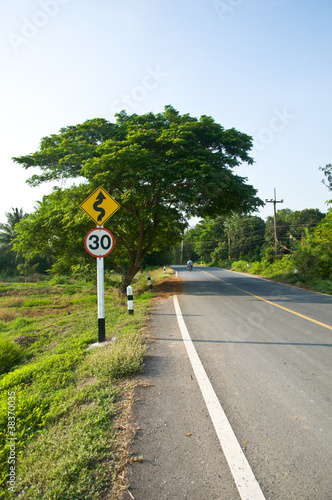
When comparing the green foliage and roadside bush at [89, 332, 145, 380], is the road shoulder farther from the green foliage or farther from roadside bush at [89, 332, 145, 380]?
the green foliage

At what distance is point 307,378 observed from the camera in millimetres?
4086

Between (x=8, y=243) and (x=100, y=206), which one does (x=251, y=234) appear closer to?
(x=8, y=243)

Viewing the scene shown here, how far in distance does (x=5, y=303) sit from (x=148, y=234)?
9463mm

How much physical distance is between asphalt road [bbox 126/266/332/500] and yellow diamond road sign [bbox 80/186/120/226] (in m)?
2.75

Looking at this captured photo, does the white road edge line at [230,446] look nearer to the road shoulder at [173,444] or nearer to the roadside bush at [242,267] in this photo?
the road shoulder at [173,444]

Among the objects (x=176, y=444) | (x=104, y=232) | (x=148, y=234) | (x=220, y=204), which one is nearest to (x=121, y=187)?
(x=148, y=234)

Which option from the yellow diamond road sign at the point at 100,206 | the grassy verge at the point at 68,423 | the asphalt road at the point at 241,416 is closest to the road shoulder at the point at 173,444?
the asphalt road at the point at 241,416

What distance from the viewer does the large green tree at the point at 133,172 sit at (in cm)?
1342

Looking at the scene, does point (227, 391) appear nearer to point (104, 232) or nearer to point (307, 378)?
point (307, 378)

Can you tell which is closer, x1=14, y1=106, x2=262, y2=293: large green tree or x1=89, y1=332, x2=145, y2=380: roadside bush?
x1=89, y1=332, x2=145, y2=380: roadside bush

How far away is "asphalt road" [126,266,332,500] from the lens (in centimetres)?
225

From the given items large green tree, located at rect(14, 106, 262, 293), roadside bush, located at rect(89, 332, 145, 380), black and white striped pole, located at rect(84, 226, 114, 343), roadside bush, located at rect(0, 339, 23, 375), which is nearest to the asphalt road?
roadside bush, located at rect(89, 332, 145, 380)

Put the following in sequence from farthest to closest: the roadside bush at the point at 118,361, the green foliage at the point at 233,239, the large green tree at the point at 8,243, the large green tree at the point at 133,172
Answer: the green foliage at the point at 233,239, the large green tree at the point at 8,243, the large green tree at the point at 133,172, the roadside bush at the point at 118,361

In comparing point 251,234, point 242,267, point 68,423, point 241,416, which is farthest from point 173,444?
point 251,234
